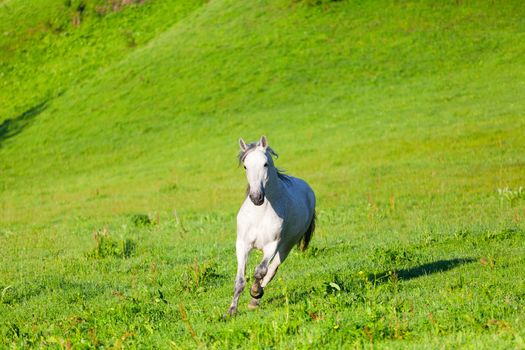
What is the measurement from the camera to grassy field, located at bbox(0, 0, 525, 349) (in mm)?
10141

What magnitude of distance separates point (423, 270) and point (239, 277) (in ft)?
13.7

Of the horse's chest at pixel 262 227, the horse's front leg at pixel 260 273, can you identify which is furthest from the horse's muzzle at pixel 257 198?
the horse's front leg at pixel 260 273

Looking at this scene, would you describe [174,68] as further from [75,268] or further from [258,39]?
[75,268]

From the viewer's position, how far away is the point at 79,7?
72.1 m

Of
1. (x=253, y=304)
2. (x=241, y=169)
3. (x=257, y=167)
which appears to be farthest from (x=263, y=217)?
(x=241, y=169)

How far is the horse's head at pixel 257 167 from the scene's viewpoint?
33.5 feet

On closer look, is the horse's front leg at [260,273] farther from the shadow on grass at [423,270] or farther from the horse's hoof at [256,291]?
the shadow on grass at [423,270]

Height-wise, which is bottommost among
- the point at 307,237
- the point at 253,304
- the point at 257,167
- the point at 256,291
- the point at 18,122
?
the point at 18,122

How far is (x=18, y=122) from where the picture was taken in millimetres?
53531

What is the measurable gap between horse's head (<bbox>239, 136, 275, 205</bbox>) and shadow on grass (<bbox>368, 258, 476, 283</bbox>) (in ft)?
10.8

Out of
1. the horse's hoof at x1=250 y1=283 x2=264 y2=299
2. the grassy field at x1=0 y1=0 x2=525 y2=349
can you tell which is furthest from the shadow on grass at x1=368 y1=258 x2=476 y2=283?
the horse's hoof at x1=250 y1=283 x2=264 y2=299

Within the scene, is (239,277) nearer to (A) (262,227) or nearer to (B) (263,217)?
(A) (262,227)

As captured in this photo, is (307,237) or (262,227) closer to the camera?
(262,227)

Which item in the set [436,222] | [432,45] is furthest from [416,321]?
[432,45]
